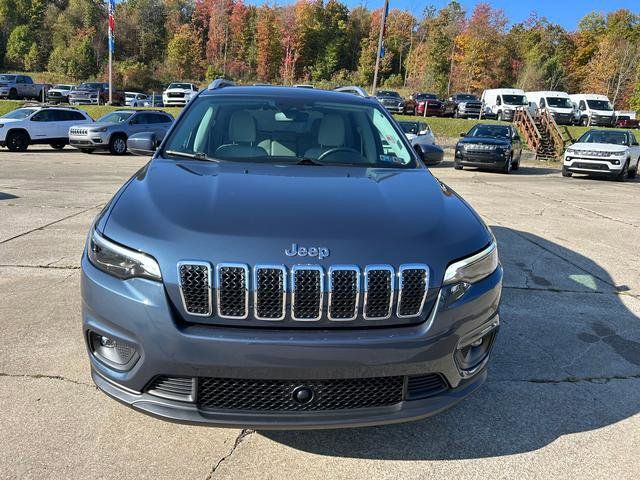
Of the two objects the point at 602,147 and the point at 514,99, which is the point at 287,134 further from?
the point at 514,99

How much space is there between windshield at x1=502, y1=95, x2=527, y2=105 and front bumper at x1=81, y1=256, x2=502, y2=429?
119 ft

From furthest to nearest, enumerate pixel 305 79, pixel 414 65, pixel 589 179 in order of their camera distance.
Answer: pixel 305 79 < pixel 414 65 < pixel 589 179

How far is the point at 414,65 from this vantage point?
83125mm

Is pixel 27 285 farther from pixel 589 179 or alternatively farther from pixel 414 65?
pixel 414 65

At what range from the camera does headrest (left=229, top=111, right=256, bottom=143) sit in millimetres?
3709

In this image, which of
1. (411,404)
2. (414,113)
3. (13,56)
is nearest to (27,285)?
(411,404)

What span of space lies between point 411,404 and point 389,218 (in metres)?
0.84

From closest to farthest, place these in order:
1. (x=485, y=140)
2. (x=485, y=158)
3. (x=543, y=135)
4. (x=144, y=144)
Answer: (x=144, y=144)
(x=485, y=158)
(x=485, y=140)
(x=543, y=135)

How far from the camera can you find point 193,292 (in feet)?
7.07

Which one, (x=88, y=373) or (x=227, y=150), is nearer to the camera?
(x=88, y=373)

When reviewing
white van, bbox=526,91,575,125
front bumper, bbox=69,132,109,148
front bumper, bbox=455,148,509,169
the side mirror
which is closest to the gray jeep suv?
the side mirror


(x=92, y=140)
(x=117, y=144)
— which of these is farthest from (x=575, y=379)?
(x=117, y=144)

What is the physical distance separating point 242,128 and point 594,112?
3817 centimetres

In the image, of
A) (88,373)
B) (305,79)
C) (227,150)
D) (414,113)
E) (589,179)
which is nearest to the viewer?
(88,373)
